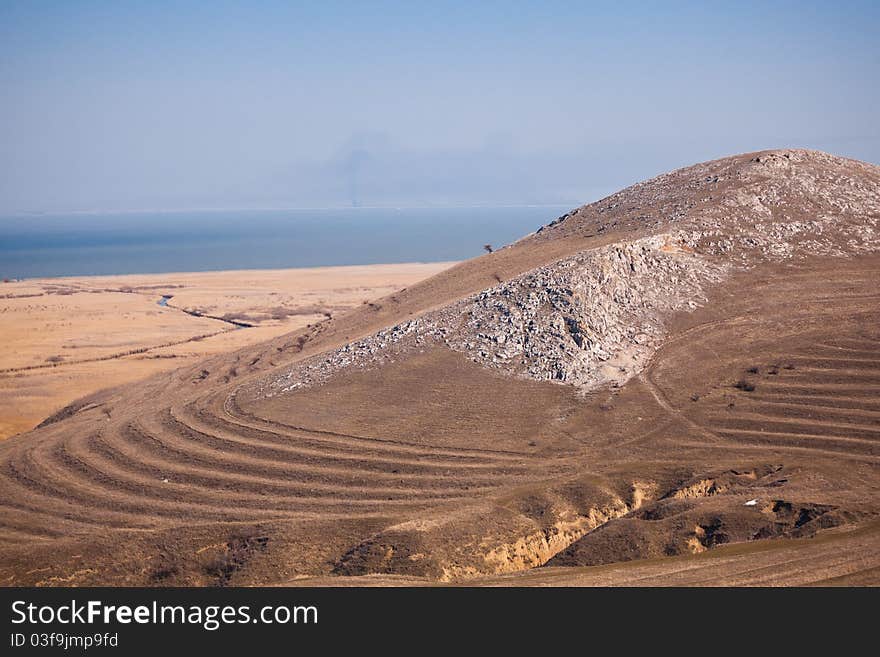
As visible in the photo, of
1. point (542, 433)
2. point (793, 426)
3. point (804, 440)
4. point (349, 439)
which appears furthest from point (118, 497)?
point (793, 426)

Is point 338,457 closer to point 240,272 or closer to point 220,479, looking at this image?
point 220,479

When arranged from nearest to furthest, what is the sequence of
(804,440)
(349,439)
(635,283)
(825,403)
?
(804,440), (825,403), (349,439), (635,283)

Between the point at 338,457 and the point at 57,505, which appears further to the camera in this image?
the point at 338,457

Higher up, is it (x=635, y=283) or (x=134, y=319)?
(x=635, y=283)

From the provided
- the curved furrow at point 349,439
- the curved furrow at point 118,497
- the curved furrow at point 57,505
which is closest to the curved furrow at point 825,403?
the curved furrow at point 349,439

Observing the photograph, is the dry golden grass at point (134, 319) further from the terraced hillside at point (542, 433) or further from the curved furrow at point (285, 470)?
the curved furrow at point (285, 470)

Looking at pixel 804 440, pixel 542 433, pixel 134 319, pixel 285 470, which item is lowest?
pixel 285 470

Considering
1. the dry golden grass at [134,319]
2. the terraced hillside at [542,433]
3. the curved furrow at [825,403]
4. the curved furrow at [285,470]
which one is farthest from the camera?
the dry golden grass at [134,319]

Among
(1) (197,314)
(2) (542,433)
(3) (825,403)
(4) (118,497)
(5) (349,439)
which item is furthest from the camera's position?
(1) (197,314)

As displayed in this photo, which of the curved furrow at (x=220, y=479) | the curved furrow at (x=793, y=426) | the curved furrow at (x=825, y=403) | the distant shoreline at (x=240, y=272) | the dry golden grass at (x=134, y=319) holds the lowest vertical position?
the curved furrow at (x=220, y=479)
